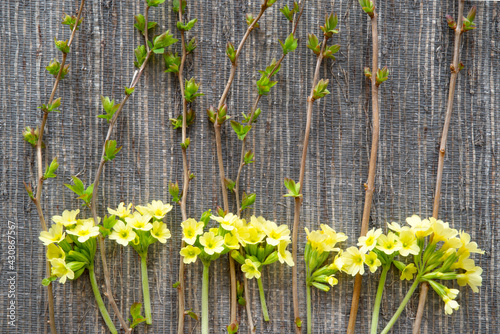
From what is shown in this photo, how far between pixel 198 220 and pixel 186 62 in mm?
392

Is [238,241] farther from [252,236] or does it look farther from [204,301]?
[204,301]

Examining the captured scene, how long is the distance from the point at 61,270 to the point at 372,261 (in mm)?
707

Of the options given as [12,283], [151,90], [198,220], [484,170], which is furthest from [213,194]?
[484,170]

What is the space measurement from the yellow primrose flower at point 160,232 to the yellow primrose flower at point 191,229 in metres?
0.04

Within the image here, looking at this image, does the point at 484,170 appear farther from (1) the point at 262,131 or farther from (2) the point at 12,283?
(2) the point at 12,283

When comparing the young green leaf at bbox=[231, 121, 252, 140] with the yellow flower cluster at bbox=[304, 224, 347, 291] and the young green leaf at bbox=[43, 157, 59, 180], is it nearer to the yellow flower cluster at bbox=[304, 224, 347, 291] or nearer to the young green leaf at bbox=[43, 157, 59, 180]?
the yellow flower cluster at bbox=[304, 224, 347, 291]

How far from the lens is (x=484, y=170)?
3.10ft

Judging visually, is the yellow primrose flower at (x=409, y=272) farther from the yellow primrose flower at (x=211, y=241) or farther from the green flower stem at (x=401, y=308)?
the yellow primrose flower at (x=211, y=241)

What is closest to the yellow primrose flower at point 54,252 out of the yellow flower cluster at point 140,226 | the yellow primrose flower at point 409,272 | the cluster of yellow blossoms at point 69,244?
the cluster of yellow blossoms at point 69,244

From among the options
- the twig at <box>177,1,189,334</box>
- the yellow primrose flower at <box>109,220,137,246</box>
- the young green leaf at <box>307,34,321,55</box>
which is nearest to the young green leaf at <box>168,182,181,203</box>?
the twig at <box>177,1,189,334</box>

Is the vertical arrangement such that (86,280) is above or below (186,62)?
below

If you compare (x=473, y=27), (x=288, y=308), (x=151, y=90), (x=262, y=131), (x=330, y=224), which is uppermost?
(x=473, y=27)

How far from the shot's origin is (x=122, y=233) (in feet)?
2.79

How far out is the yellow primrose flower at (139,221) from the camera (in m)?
0.84
